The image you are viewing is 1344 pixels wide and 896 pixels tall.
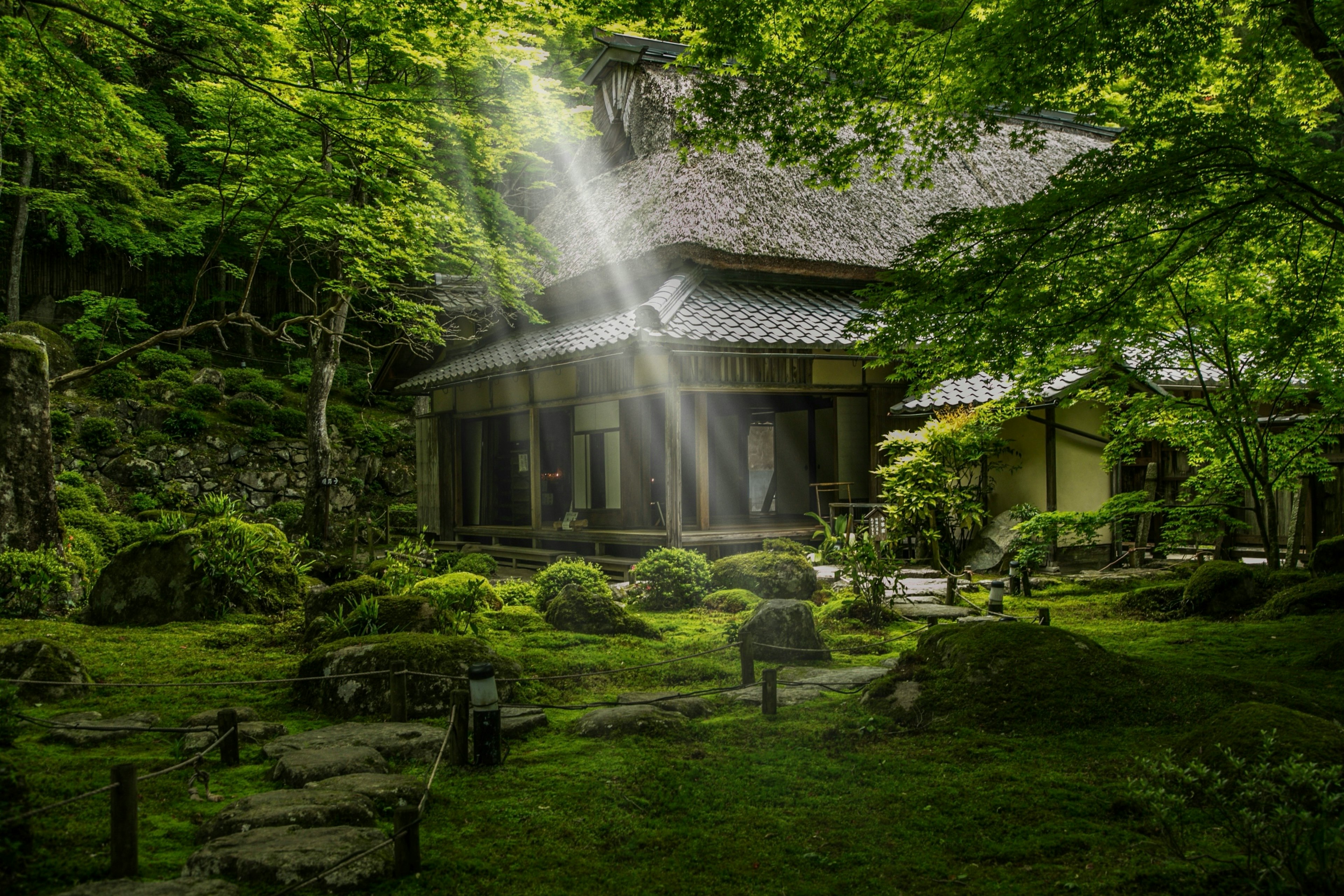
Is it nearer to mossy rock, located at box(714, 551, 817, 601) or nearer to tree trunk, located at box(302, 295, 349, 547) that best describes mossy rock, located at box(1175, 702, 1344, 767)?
mossy rock, located at box(714, 551, 817, 601)

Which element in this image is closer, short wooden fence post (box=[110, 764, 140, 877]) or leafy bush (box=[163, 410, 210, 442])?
short wooden fence post (box=[110, 764, 140, 877])

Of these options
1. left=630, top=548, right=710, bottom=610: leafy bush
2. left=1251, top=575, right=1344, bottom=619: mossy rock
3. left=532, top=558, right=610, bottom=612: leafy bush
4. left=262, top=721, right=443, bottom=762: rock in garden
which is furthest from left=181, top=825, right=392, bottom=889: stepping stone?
left=1251, top=575, right=1344, bottom=619: mossy rock

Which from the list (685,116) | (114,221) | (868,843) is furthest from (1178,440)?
(114,221)

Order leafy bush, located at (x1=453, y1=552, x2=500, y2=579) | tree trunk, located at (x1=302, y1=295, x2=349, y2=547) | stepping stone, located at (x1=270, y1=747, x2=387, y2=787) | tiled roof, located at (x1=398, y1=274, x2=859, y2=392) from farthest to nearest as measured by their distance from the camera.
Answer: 1. tree trunk, located at (x1=302, y1=295, x2=349, y2=547)
2. leafy bush, located at (x1=453, y1=552, x2=500, y2=579)
3. tiled roof, located at (x1=398, y1=274, x2=859, y2=392)
4. stepping stone, located at (x1=270, y1=747, x2=387, y2=787)

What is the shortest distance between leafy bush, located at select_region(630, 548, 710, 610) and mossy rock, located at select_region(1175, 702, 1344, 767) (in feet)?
18.9

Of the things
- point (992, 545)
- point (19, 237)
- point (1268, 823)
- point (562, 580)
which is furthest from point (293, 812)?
point (19, 237)

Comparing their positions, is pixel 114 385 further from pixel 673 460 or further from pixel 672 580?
pixel 672 580

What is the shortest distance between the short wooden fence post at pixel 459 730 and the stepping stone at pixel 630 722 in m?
0.85

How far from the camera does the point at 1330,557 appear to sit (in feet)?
24.8

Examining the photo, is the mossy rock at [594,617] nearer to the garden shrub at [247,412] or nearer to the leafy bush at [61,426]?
the leafy bush at [61,426]

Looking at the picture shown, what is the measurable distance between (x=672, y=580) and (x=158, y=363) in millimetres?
15659

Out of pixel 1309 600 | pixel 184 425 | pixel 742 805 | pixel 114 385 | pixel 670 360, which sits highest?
pixel 114 385

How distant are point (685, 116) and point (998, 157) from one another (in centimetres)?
1199

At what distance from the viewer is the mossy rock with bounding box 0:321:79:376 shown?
16.3m
